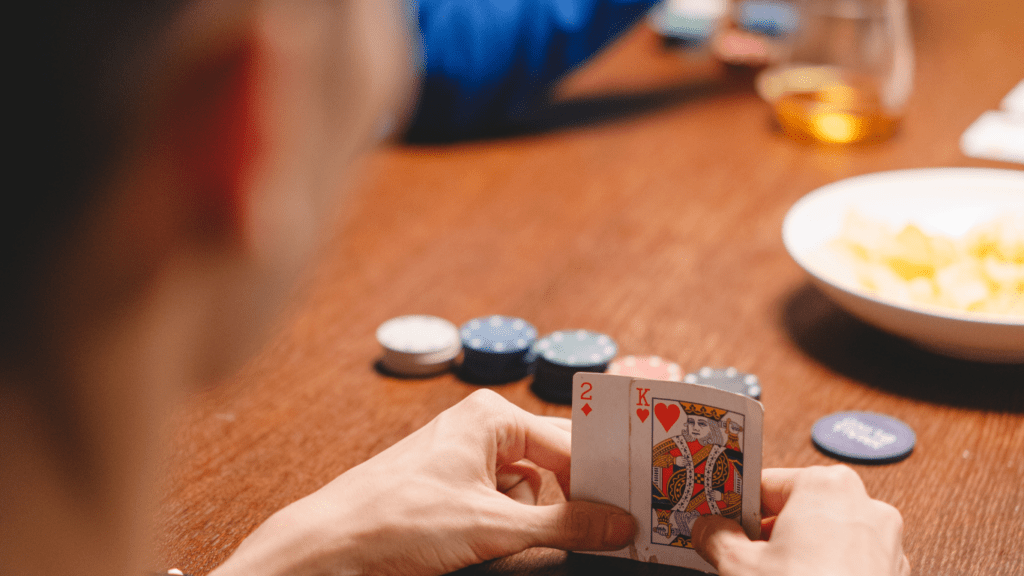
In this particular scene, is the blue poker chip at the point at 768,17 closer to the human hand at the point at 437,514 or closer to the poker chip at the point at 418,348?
the poker chip at the point at 418,348

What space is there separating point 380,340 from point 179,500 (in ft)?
1.12

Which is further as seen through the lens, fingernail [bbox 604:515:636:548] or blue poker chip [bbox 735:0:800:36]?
blue poker chip [bbox 735:0:800:36]

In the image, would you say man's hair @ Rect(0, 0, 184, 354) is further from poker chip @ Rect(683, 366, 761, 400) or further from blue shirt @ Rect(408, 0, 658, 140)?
blue shirt @ Rect(408, 0, 658, 140)

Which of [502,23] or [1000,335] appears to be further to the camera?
[502,23]

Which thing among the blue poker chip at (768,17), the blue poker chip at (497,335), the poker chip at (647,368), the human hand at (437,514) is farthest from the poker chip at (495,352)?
the blue poker chip at (768,17)

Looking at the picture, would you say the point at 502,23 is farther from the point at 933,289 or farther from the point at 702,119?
the point at 933,289

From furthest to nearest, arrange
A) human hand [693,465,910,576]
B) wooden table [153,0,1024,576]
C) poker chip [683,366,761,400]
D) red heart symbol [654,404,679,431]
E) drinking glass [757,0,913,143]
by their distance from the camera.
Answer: drinking glass [757,0,913,143] < poker chip [683,366,761,400] < wooden table [153,0,1024,576] < red heart symbol [654,404,679,431] < human hand [693,465,910,576]

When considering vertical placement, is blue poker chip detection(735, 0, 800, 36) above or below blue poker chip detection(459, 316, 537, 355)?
above

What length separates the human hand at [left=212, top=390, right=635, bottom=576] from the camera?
0.82m

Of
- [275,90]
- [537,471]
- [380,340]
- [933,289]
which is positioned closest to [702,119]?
[933,289]

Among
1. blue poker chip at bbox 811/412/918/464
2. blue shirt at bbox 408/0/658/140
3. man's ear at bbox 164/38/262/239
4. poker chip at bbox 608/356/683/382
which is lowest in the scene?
blue poker chip at bbox 811/412/918/464

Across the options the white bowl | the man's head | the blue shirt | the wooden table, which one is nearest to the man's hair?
the man's head

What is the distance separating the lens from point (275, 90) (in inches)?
15.0

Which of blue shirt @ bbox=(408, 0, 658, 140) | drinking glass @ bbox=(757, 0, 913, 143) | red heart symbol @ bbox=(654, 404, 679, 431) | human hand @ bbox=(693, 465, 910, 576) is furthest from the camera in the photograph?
blue shirt @ bbox=(408, 0, 658, 140)
